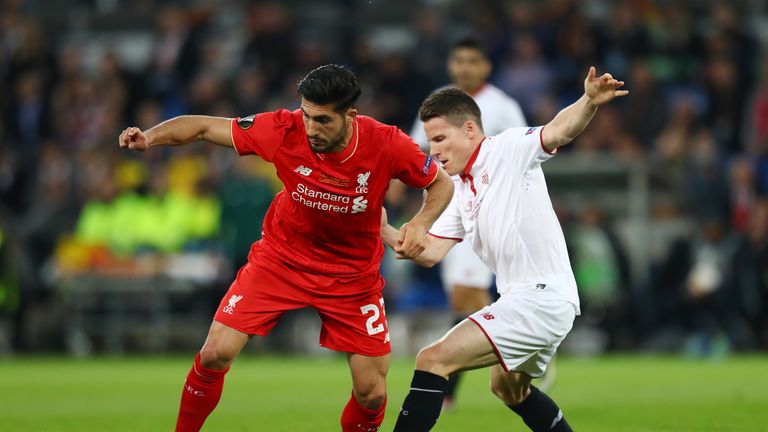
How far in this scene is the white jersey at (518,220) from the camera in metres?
7.00

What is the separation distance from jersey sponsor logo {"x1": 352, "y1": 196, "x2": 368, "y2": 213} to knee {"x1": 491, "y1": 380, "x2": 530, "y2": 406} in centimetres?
120

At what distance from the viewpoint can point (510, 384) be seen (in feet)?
23.9

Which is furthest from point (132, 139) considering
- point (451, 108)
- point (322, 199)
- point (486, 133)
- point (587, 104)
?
point (486, 133)

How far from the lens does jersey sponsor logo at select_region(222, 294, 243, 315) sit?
23.8 ft

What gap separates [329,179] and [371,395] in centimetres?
128

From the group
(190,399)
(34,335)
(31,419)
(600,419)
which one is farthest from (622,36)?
(190,399)

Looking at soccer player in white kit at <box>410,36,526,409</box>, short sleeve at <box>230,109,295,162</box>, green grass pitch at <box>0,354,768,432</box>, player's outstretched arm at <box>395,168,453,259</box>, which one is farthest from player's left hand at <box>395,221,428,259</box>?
soccer player in white kit at <box>410,36,526,409</box>

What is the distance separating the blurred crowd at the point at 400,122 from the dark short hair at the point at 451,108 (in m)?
10.3

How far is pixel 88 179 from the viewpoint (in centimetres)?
2011

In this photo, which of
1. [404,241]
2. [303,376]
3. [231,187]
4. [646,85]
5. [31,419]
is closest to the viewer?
[404,241]

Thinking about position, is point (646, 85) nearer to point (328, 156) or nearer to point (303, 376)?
point (303, 376)

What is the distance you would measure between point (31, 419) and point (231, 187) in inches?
331

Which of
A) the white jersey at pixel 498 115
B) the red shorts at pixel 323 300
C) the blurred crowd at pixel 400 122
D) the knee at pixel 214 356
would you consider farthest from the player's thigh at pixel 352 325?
the blurred crowd at pixel 400 122

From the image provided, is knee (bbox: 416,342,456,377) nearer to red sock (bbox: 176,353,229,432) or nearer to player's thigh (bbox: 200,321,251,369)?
player's thigh (bbox: 200,321,251,369)
